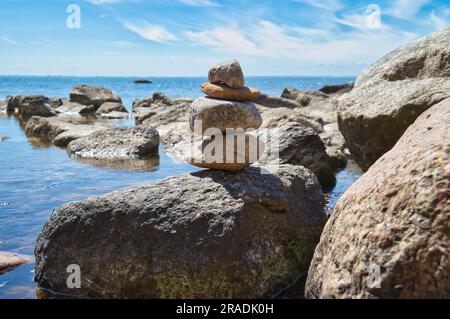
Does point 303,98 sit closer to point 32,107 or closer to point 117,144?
point 32,107

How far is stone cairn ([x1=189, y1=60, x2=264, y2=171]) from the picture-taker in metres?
6.16

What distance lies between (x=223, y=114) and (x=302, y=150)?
5.36 meters

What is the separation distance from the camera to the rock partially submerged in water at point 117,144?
1549cm

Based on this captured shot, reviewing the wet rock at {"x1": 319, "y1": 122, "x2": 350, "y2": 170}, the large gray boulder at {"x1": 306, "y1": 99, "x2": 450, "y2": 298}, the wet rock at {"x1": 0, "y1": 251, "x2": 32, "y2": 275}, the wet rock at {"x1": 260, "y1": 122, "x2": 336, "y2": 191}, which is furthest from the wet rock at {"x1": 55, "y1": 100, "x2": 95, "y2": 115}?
the large gray boulder at {"x1": 306, "y1": 99, "x2": 450, "y2": 298}

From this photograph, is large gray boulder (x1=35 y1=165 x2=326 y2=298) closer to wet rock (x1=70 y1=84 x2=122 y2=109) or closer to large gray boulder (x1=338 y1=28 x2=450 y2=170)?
large gray boulder (x1=338 y1=28 x2=450 y2=170)

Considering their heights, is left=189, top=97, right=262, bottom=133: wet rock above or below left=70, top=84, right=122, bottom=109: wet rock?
above

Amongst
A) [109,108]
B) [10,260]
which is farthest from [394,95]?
[109,108]

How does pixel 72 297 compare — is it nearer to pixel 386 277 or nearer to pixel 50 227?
pixel 50 227

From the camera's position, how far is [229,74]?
6234 millimetres

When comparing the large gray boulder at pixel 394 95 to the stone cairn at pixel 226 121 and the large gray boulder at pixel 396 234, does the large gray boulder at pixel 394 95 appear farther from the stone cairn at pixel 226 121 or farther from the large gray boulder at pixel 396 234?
the large gray boulder at pixel 396 234

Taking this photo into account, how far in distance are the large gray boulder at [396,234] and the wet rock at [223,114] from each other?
6.23 feet

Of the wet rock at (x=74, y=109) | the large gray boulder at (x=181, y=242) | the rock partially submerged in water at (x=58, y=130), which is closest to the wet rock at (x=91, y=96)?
the wet rock at (x=74, y=109)

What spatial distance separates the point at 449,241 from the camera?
3.77 m

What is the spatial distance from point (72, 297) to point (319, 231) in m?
3.00
